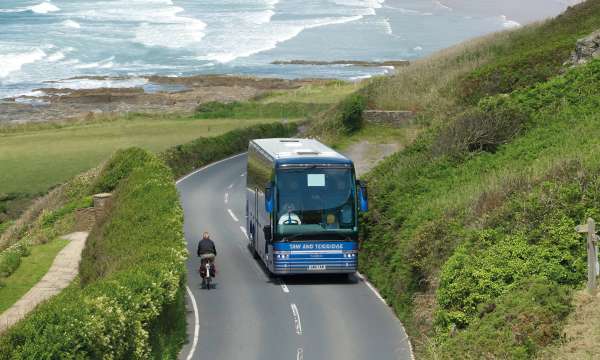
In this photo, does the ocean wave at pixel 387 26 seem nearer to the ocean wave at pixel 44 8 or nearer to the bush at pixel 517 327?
the ocean wave at pixel 44 8

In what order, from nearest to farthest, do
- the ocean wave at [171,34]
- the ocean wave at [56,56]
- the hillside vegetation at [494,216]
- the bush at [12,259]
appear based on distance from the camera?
the hillside vegetation at [494,216], the bush at [12,259], the ocean wave at [56,56], the ocean wave at [171,34]

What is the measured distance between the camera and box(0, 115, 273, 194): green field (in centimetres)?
5766

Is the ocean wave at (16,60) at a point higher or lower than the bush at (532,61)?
lower

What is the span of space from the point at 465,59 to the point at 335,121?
10.7 metres

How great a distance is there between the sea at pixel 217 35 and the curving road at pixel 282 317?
75.0 meters

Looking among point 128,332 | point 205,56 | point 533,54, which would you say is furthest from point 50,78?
point 128,332

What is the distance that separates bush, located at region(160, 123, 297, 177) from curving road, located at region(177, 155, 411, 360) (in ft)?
61.7

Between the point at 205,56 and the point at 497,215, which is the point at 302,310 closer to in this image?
the point at 497,215

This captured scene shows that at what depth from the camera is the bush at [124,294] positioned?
18.3 meters

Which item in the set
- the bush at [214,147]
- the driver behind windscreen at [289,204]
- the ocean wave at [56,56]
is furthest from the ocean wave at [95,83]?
the driver behind windscreen at [289,204]

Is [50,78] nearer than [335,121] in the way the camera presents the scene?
No

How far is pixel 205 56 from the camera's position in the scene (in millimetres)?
135625

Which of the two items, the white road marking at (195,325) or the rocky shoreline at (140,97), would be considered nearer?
the white road marking at (195,325)

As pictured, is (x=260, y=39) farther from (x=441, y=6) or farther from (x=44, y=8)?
(x=441, y=6)
